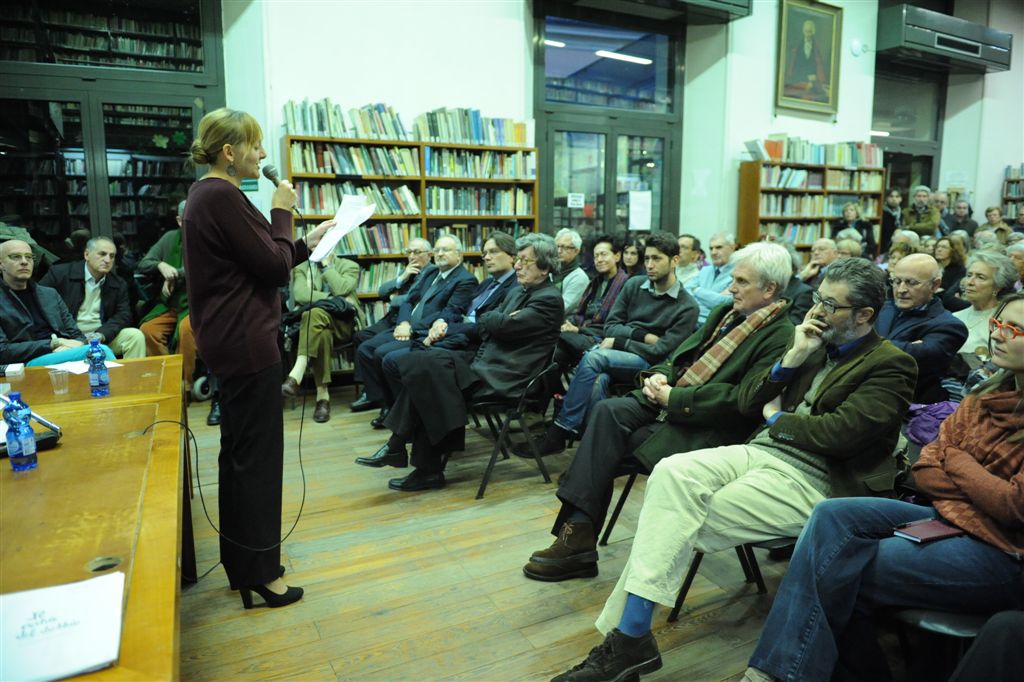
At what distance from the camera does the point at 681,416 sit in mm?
2424

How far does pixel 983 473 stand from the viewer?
164 cm

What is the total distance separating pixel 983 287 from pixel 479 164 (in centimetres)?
402

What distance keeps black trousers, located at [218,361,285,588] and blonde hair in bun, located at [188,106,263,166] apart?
2.24 ft

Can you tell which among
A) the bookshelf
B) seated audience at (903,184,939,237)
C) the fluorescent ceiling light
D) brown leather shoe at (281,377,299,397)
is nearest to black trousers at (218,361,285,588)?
brown leather shoe at (281,377,299,397)

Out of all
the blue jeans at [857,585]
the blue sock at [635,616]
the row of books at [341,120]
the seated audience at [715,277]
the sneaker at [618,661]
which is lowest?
the sneaker at [618,661]

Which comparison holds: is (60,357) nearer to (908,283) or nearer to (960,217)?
(908,283)

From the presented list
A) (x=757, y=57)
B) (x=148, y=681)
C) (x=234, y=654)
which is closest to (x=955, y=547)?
(x=148, y=681)

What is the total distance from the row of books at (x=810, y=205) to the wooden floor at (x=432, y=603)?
547cm

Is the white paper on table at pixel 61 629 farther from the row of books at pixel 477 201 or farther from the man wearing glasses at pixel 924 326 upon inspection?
the row of books at pixel 477 201

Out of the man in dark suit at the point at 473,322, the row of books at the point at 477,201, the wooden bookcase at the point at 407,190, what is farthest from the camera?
the row of books at the point at 477,201

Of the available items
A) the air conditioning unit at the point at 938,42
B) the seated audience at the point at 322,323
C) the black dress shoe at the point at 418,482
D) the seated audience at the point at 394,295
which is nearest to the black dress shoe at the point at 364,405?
the seated audience at the point at 394,295

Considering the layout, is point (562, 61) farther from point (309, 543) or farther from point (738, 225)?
point (309, 543)

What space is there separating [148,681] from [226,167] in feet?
5.18

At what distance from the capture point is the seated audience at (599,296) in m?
4.31
